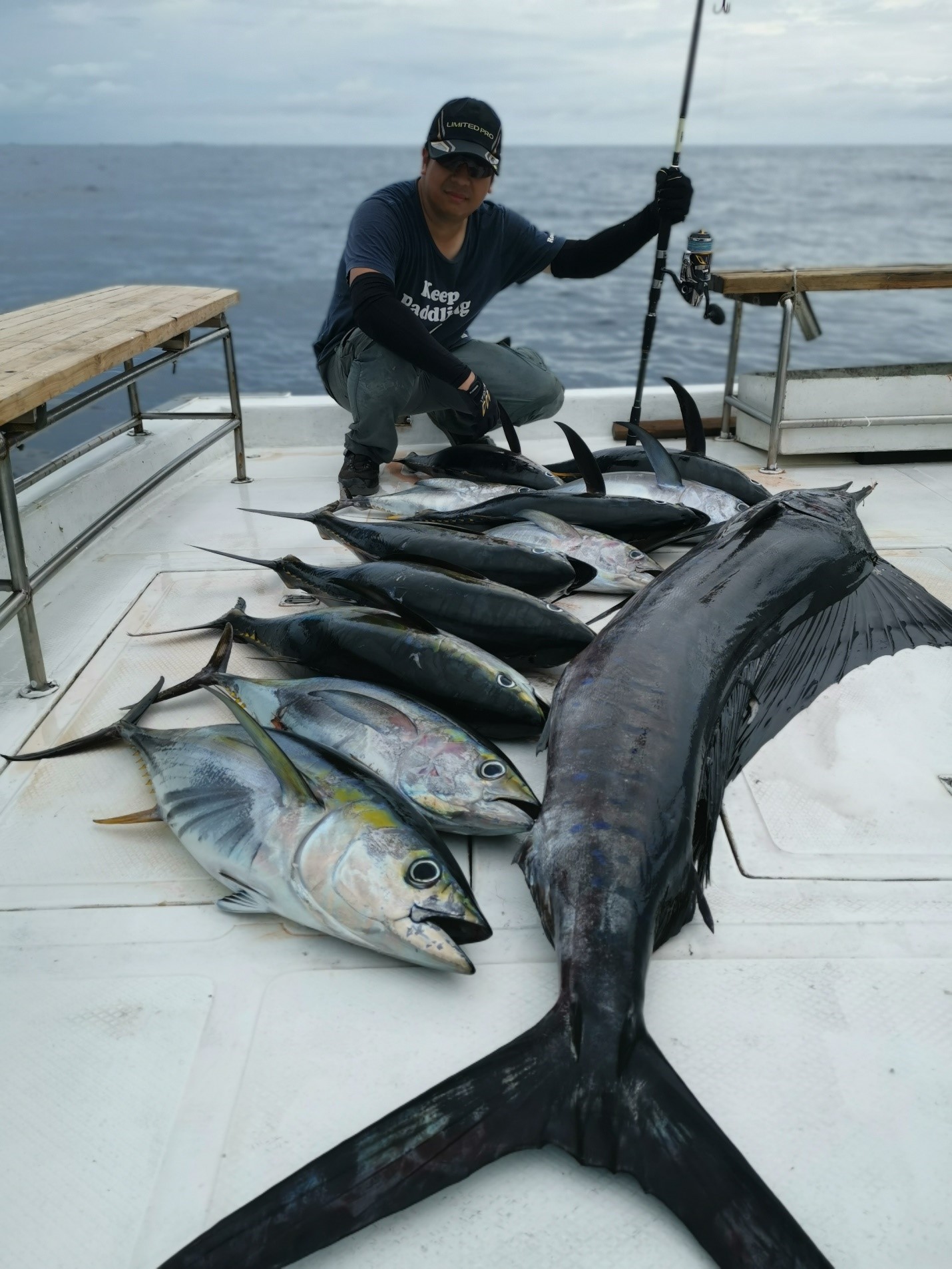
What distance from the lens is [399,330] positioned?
3.60m

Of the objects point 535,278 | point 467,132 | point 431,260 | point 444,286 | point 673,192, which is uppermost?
point 467,132

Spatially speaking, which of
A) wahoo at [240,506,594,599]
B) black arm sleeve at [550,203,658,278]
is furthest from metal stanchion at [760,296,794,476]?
wahoo at [240,506,594,599]

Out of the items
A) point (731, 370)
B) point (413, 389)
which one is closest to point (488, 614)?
point (413, 389)

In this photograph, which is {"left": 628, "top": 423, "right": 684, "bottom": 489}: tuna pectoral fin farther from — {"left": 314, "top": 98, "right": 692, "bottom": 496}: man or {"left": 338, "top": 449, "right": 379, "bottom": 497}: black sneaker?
{"left": 338, "top": 449, "right": 379, "bottom": 497}: black sneaker

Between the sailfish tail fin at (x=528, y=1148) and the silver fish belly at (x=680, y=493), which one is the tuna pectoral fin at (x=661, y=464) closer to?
the silver fish belly at (x=680, y=493)

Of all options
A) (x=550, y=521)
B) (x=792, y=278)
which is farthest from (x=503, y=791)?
(x=792, y=278)

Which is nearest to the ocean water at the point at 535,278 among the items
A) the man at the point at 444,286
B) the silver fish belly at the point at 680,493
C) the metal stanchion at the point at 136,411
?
the metal stanchion at the point at 136,411

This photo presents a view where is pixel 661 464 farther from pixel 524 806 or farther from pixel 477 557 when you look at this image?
pixel 524 806

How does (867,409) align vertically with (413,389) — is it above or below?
below

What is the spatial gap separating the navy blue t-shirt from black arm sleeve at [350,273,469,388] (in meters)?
0.13

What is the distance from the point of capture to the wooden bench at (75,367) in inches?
89.3

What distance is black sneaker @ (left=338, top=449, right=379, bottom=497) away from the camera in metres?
3.99

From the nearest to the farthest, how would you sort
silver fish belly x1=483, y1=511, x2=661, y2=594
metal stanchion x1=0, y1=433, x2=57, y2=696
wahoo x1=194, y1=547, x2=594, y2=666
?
metal stanchion x1=0, y1=433, x2=57, y2=696 < wahoo x1=194, y1=547, x2=594, y2=666 < silver fish belly x1=483, y1=511, x2=661, y2=594

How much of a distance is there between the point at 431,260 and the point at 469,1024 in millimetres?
3338
